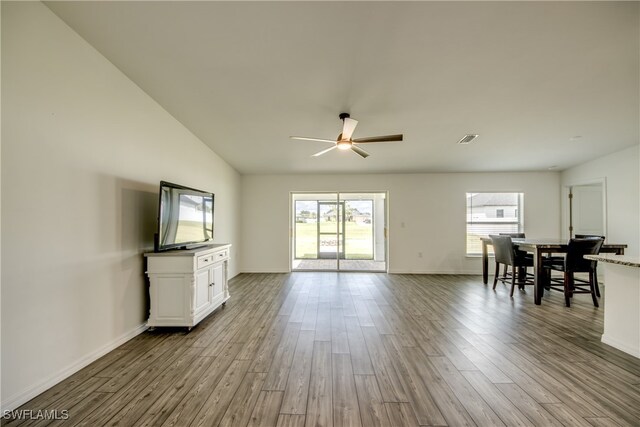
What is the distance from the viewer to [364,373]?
6.53 feet

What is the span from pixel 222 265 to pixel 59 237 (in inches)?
73.1

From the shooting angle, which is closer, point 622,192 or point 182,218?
point 182,218

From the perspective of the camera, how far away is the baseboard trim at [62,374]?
1566 mm

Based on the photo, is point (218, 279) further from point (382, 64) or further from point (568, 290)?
point (568, 290)

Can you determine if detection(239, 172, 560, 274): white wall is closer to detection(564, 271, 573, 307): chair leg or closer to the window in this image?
the window

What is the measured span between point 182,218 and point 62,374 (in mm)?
1647

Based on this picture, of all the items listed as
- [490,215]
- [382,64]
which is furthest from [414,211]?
[382,64]

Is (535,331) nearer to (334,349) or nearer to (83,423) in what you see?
(334,349)

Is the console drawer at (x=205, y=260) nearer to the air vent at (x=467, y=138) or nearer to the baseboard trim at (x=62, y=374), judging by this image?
the baseboard trim at (x=62, y=374)

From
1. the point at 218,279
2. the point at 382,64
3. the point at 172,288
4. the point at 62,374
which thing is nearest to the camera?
the point at 62,374

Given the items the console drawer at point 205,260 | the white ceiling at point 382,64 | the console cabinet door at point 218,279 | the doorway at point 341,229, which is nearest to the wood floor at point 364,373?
the console cabinet door at point 218,279

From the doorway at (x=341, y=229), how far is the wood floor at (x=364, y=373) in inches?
155

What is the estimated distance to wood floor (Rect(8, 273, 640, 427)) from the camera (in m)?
1.56

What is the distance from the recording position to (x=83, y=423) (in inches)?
58.5
